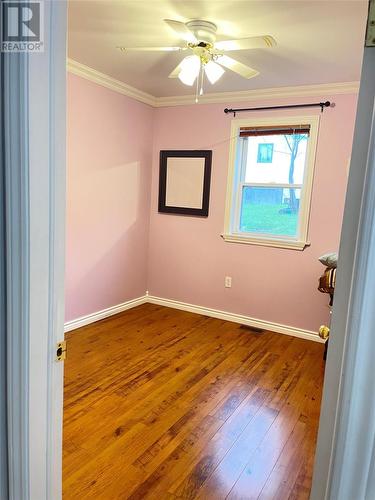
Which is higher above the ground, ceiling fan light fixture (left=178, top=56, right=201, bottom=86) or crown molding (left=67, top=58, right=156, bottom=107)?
crown molding (left=67, top=58, right=156, bottom=107)

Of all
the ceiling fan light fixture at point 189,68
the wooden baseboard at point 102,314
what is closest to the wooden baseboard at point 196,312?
the wooden baseboard at point 102,314

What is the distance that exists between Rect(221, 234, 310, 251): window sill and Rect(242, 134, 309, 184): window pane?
2.01 feet

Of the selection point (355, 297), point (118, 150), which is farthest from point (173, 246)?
point (355, 297)

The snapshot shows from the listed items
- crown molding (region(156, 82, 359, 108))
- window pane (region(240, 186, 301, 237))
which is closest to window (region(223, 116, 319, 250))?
window pane (region(240, 186, 301, 237))

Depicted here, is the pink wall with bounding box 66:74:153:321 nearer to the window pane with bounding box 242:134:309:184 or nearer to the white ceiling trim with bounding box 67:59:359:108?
the white ceiling trim with bounding box 67:59:359:108

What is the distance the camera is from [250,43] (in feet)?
7.04

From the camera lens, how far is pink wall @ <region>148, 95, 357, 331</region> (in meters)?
3.43

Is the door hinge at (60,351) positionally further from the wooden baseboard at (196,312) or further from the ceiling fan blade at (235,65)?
the wooden baseboard at (196,312)

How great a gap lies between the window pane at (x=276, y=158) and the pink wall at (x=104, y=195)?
1.27 m

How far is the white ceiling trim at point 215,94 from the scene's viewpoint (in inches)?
128

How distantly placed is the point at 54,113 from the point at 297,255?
3.18 metres

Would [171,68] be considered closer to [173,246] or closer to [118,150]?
[118,150]

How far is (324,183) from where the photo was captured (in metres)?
3.47
